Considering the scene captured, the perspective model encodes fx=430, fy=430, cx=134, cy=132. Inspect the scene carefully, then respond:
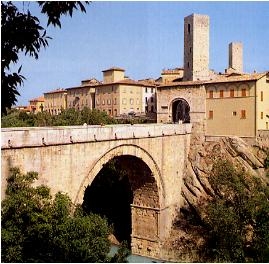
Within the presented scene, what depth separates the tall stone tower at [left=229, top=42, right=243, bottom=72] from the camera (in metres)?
55.5

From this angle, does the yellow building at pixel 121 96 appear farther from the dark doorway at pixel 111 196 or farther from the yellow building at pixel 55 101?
the dark doorway at pixel 111 196

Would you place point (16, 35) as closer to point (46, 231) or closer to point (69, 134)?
point (46, 231)

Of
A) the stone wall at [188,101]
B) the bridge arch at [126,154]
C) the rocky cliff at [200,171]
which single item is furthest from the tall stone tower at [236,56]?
the bridge arch at [126,154]

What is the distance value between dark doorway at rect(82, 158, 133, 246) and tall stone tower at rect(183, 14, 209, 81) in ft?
46.6

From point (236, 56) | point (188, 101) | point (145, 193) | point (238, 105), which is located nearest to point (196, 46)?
point (188, 101)

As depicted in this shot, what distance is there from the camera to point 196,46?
1684 inches

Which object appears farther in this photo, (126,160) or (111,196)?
(111,196)

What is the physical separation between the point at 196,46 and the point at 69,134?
90.3ft

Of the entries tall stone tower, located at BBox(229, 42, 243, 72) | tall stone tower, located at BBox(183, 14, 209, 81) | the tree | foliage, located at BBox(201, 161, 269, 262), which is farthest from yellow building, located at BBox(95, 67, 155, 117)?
the tree

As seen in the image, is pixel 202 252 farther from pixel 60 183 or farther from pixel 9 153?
pixel 9 153

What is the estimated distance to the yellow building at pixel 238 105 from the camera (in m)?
31.0

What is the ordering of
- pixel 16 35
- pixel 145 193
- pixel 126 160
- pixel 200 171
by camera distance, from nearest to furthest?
pixel 16 35 < pixel 126 160 < pixel 145 193 < pixel 200 171

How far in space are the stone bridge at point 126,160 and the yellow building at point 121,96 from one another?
27.3m

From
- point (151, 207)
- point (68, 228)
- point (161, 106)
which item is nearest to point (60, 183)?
point (68, 228)
